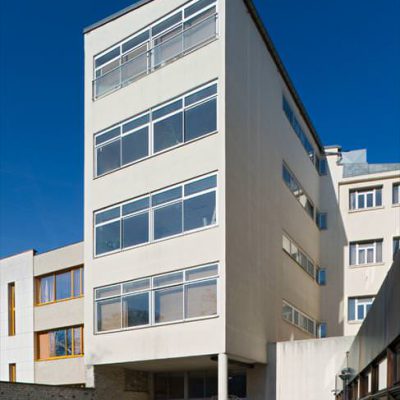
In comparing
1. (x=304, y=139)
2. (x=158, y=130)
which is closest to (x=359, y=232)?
(x=304, y=139)

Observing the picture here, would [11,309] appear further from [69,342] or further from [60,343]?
[69,342]

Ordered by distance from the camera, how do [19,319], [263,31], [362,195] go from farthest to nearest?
[362,195] → [19,319] → [263,31]

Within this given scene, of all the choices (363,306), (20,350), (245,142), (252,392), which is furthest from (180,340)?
(363,306)

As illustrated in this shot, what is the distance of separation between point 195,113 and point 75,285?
30.5 ft

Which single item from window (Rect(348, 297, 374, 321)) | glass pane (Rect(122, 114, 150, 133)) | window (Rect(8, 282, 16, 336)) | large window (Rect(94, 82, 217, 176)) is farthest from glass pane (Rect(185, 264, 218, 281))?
window (Rect(348, 297, 374, 321))

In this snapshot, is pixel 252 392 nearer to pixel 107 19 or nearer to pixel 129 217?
pixel 129 217

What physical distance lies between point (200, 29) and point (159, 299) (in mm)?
8235

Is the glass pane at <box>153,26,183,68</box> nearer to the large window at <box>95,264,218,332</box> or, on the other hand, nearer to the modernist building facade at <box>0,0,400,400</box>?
the modernist building facade at <box>0,0,400,400</box>

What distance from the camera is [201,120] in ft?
A: 55.2

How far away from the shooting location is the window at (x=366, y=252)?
87.0ft

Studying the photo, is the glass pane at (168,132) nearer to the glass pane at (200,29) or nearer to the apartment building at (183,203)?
the apartment building at (183,203)

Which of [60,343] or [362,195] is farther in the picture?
[362,195]

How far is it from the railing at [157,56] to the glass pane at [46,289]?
8198 mm

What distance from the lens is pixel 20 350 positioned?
23547 mm
